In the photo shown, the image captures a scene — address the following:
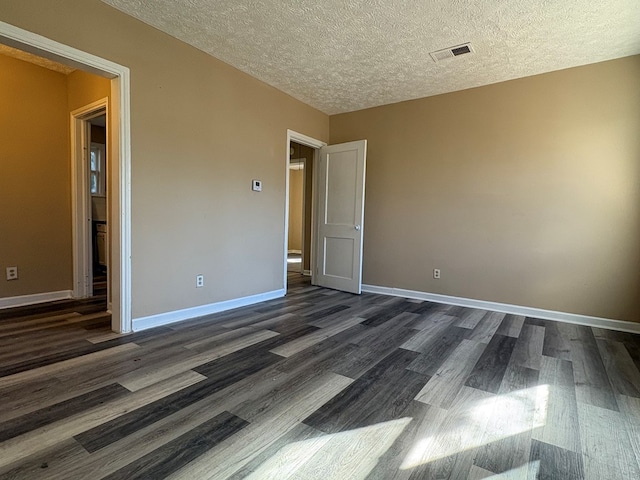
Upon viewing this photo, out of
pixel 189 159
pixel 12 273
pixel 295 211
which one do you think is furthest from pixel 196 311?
pixel 295 211

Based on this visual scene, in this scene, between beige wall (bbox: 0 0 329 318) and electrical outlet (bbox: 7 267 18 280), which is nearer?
beige wall (bbox: 0 0 329 318)

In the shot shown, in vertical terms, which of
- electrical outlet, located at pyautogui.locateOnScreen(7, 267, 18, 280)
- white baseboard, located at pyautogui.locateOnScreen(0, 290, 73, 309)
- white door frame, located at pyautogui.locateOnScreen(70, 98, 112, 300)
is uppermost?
white door frame, located at pyautogui.locateOnScreen(70, 98, 112, 300)

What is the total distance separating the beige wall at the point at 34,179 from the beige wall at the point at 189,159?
1790 millimetres

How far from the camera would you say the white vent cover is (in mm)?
2920

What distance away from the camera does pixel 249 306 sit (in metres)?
3.70

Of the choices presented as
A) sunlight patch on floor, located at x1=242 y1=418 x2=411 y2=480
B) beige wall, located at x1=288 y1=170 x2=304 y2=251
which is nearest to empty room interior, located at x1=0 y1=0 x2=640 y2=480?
sunlight patch on floor, located at x1=242 y1=418 x2=411 y2=480

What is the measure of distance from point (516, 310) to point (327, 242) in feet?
8.35

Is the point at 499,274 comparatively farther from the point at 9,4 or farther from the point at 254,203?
the point at 9,4

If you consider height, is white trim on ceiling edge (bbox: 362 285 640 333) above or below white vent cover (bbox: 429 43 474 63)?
below

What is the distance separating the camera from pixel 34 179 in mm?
3562

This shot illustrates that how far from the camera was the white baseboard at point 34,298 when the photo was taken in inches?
134

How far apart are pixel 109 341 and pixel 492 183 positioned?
4.12 meters

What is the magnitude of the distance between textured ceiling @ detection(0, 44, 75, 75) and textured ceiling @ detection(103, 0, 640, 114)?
164 centimetres

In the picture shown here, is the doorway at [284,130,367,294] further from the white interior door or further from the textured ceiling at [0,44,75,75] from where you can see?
the textured ceiling at [0,44,75,75]
